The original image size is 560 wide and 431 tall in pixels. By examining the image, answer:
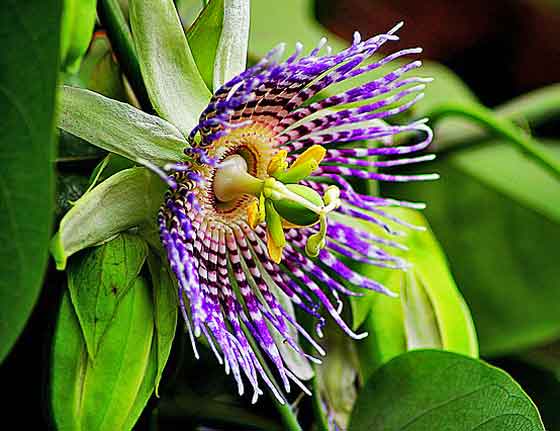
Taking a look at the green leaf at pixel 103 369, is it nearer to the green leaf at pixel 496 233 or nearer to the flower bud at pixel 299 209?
the flower bud at pixel 299 209

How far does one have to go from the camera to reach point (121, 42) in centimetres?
59

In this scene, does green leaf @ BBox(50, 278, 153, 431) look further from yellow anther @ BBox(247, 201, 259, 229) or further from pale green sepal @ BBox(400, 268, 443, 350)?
pale green sepal @ BBox(400, 268, 443, 350)

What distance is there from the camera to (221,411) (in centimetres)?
77

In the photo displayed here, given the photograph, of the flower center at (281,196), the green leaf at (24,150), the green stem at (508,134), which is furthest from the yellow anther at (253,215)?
the green stem at (508,134)

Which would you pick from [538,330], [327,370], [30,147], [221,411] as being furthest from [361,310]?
[538,330]

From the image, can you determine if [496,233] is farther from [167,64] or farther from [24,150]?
[24,150]

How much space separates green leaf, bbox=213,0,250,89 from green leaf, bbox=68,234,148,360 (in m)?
0.13

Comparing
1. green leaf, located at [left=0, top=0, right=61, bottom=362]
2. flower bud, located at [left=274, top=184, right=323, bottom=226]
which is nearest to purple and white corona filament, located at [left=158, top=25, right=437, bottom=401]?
flower bud, located at [left=274, top=184, right=323, bottom=226]

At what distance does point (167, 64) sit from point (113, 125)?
6 cm

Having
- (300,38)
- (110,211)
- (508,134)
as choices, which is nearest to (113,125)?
(110,211)

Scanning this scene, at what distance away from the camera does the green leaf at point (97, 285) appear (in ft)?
1.68

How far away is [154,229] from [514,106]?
2.43ft

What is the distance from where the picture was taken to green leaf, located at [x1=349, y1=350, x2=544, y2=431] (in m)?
0.60

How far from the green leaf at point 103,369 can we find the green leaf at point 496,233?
Answer: 2.04 feet
